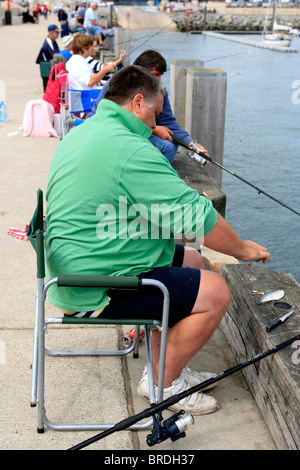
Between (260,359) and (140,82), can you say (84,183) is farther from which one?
(260,359)

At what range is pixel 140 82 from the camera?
2.91 meters

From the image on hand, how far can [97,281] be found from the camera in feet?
8.39

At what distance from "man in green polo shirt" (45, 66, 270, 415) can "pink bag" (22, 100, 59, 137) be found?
6.51 meters

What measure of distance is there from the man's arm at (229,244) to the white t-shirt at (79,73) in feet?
20.2

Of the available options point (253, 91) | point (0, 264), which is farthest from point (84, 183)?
point (253, 91)

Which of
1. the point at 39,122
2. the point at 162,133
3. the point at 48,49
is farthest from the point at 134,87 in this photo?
the point at 48,49

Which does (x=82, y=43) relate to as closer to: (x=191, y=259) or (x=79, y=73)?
(x=79, y=73)

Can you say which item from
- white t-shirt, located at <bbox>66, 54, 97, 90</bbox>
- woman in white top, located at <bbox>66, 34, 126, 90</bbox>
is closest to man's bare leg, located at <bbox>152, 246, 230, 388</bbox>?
woman in white top, located at <bbox>66, 34, 126, 90</bbox>

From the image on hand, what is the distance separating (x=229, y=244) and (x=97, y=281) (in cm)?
67

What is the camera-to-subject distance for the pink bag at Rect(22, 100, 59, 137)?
30.4 feet

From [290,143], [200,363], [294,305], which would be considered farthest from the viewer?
[290,143]

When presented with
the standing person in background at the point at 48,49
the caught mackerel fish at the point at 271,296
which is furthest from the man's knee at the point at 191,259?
the standing person in background at the point at 48,49

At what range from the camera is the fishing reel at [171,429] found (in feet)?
8.60

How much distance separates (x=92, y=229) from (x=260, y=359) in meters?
0.90
